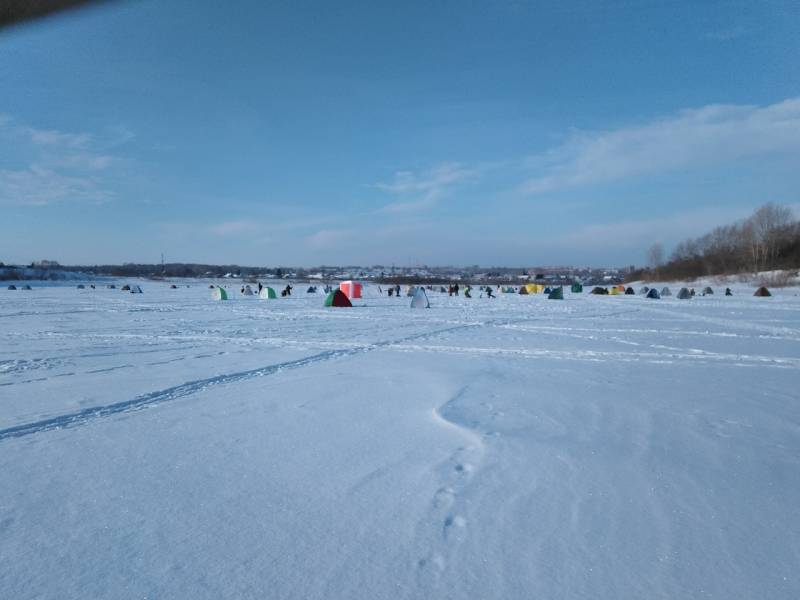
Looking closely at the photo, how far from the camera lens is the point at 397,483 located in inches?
143

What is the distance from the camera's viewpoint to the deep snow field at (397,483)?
2.51 metres

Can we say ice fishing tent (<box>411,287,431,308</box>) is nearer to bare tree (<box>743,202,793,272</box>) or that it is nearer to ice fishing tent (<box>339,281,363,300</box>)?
ice fishing tent (<box>339,281,363,300</box>)

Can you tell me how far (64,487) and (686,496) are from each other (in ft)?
13.3

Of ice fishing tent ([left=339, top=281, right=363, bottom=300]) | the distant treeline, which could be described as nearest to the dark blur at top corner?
ice fishing tent ([left=339, top=281, right=363, bottom=300])

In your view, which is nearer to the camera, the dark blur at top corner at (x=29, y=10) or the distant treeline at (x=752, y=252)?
the dark blur at top corner at (x=29, y=10)

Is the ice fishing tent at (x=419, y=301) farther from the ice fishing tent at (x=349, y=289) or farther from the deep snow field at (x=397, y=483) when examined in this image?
the deep snow field at (x=397, y=483)

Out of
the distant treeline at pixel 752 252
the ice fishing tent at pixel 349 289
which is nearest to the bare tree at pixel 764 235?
the distant treeline at pixel 752 252

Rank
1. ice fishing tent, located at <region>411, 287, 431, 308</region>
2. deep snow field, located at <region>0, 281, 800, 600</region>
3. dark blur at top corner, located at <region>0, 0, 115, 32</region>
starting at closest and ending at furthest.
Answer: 1. deep snow field, located at <region>0, 281, 800, 600</region>
2. dark blur at top corner, located at <region>0, 0, 115, 32</region>
3. ice fishing tent, located at <region>411, 287, 431, 308</region>

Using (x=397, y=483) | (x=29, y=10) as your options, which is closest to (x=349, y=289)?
(x=397, y=483)

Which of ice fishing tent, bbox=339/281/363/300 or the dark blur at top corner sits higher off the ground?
the dark blur at top corner

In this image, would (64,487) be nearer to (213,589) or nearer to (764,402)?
(213,589)

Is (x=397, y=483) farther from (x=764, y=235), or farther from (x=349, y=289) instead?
(x=764, y=235)

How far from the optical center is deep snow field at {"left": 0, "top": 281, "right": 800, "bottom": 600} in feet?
8.23

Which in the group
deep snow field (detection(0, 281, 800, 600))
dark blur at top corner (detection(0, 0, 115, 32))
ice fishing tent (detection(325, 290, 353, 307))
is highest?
dark blur at top corner (detection(0, 0, 115, 32))
